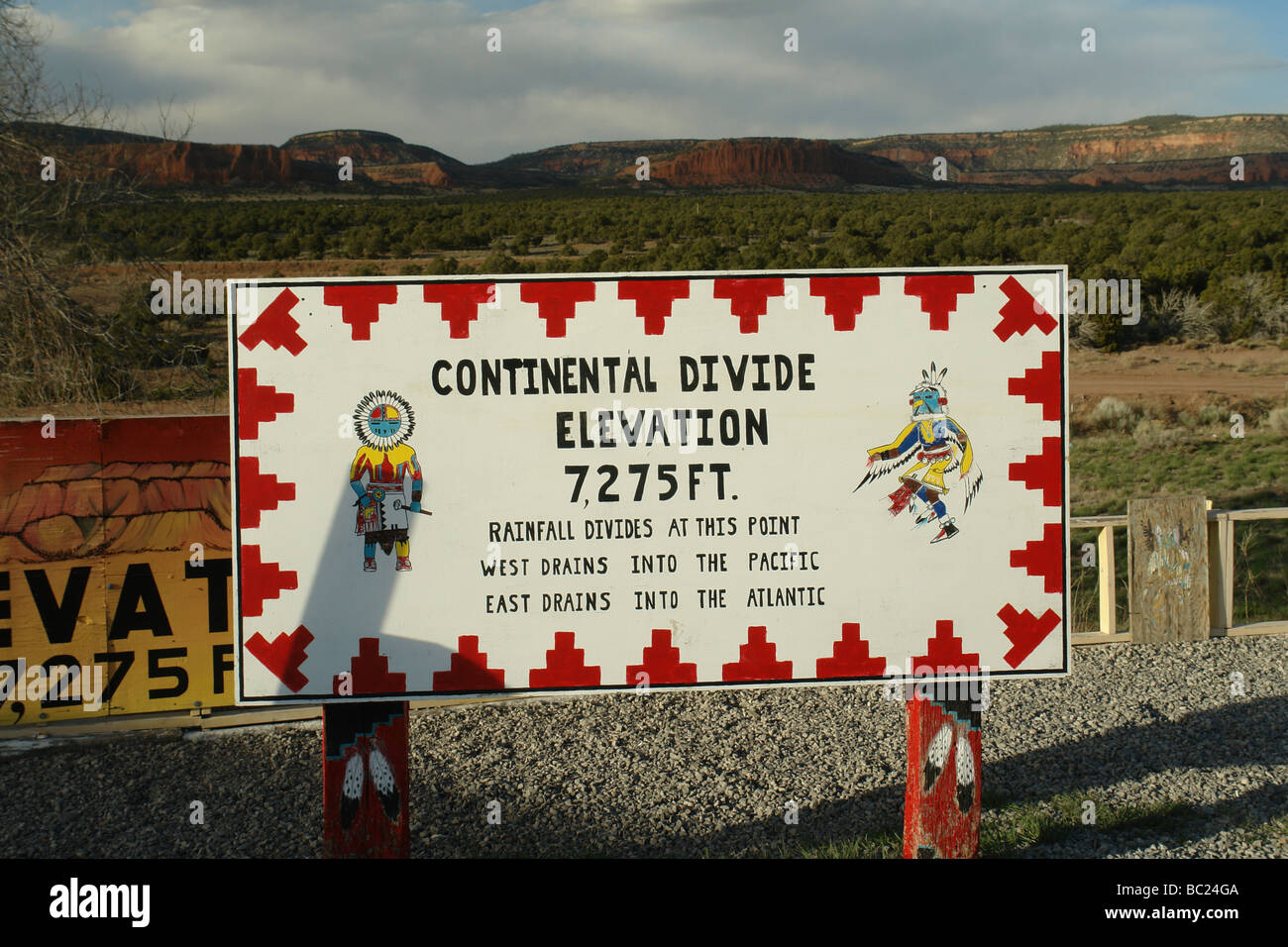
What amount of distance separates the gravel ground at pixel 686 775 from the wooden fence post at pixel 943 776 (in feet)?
3.49

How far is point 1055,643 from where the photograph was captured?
4000 mm

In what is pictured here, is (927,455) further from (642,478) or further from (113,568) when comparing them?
(113,568)

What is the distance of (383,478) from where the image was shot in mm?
3865

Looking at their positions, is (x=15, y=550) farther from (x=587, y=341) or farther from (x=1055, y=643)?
(x=1055, y=643)

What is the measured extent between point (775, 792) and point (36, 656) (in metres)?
4.48

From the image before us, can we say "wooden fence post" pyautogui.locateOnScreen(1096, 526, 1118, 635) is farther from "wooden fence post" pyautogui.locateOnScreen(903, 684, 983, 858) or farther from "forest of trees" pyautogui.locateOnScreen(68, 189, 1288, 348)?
"forest of trees" pyautogui.locateOnScreen(68, 189, 1288, 348)

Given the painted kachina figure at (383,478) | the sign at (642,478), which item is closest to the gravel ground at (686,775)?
the sign at (642,478)

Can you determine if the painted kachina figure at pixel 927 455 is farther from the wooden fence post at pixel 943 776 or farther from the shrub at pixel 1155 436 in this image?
the shrub at pixel 1155 436

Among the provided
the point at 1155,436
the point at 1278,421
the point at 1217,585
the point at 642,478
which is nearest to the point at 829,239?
the point at 1278,421

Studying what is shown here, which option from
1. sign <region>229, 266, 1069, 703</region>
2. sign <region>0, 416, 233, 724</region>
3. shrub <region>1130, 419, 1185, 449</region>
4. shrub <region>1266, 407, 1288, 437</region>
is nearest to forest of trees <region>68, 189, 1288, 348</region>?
shrub <region>1266, 407, 1288, 437</region>

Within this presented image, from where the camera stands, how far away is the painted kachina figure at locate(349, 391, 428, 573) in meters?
3.86

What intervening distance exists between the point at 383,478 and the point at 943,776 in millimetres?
2567

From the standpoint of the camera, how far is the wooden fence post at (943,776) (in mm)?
4230
